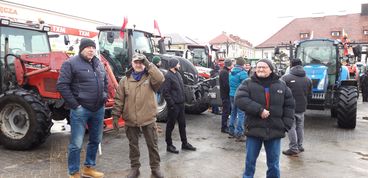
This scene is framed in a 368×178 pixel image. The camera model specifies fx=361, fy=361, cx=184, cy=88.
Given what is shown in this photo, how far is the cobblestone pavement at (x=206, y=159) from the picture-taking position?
5.22 meters

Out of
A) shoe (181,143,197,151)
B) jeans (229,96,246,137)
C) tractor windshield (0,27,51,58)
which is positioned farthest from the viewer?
jeans (229,96,246,137)

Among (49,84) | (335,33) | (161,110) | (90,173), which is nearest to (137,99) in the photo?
(90,173)

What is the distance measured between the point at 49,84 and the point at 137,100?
2.41 meters

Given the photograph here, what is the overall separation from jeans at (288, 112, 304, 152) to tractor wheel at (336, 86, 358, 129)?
241 cm

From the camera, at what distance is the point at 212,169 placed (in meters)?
5.44

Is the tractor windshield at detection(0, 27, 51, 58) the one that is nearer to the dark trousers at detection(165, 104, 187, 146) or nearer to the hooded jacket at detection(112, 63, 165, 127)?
the dark trousers at detection(165, 104, 187, 146)

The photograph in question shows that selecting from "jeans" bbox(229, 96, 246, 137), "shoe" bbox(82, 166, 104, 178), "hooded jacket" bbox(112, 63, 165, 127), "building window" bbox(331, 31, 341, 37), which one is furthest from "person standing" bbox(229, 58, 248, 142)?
"building window" bbox(331, 31, 341, 37)

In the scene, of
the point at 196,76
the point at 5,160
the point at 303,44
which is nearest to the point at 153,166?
the point at 5,160

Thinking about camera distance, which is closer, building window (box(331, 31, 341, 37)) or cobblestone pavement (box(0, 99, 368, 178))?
cobblestone pavement (box(0, 99, 368, 178))

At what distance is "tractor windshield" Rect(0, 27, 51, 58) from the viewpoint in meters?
6.91

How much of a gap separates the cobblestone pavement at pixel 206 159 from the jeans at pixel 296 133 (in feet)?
0.67

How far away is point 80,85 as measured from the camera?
179 inches

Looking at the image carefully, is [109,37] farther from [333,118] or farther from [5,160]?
[333,118]

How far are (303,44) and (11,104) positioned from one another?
777cm
